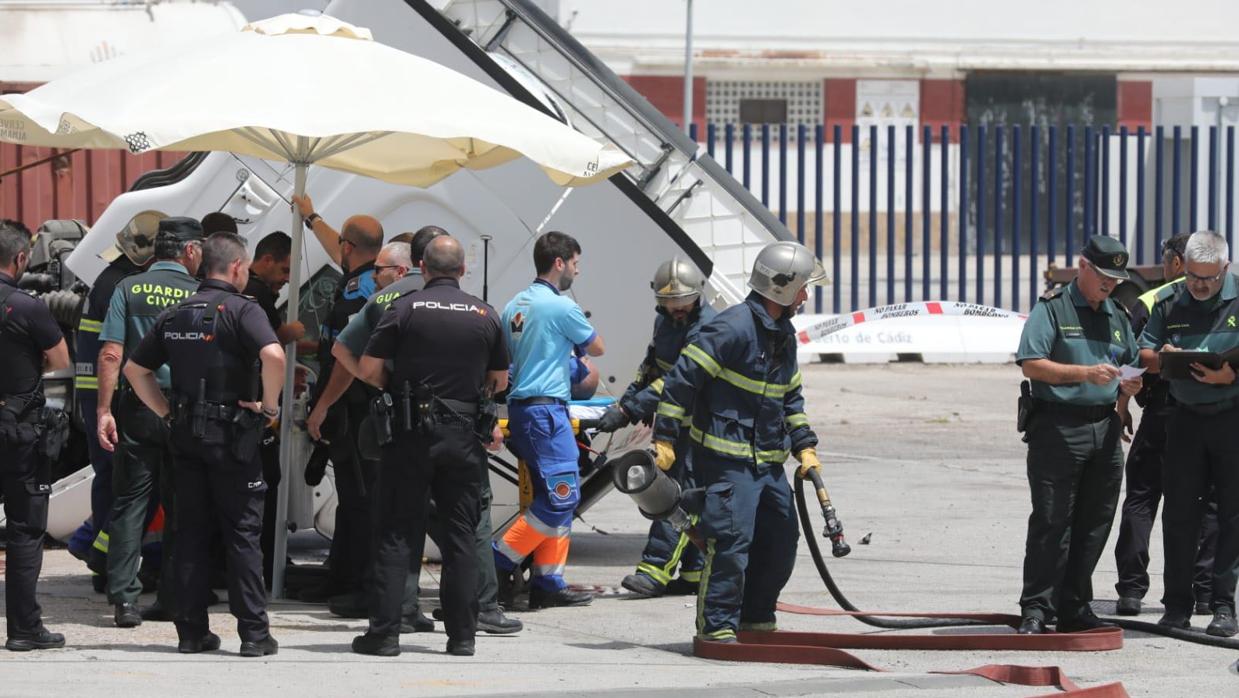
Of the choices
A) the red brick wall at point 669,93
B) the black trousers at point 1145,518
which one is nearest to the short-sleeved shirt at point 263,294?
the black trousers at point 1145,518

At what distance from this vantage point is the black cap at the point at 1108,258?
7.92m

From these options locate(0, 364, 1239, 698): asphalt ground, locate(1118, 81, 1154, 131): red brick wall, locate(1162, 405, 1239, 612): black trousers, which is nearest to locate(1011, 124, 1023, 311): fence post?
locate(0, 364, 1239, 698): asphalt ground

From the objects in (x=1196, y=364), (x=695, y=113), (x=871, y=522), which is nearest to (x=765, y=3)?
(x=695, y=113)

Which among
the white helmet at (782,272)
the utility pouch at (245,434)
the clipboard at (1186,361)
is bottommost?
the utility pouch at (245,434)

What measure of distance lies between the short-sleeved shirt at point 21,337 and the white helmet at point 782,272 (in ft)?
9.24

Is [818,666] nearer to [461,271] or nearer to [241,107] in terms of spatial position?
[461,271]

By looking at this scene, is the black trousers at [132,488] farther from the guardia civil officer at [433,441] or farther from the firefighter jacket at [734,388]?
the firefighter jacket at [734,388]

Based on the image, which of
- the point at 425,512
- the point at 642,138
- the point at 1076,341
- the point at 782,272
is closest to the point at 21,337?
the point at 425,512

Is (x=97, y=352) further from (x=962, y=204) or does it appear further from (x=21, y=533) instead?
(x=962, y=204)

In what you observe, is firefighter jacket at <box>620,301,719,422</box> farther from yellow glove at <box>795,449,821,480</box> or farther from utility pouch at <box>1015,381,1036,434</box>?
utility pouch at <box>1015,381,1036,434</box>

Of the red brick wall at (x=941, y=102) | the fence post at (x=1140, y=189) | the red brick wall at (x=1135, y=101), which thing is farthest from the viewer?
the red brick wall at (x=1135, y=101)

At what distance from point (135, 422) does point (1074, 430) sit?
4.04 metres

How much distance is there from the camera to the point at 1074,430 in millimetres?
8000

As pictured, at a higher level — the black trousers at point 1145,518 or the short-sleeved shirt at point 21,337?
the short-sleeved shirt at point 21,337
